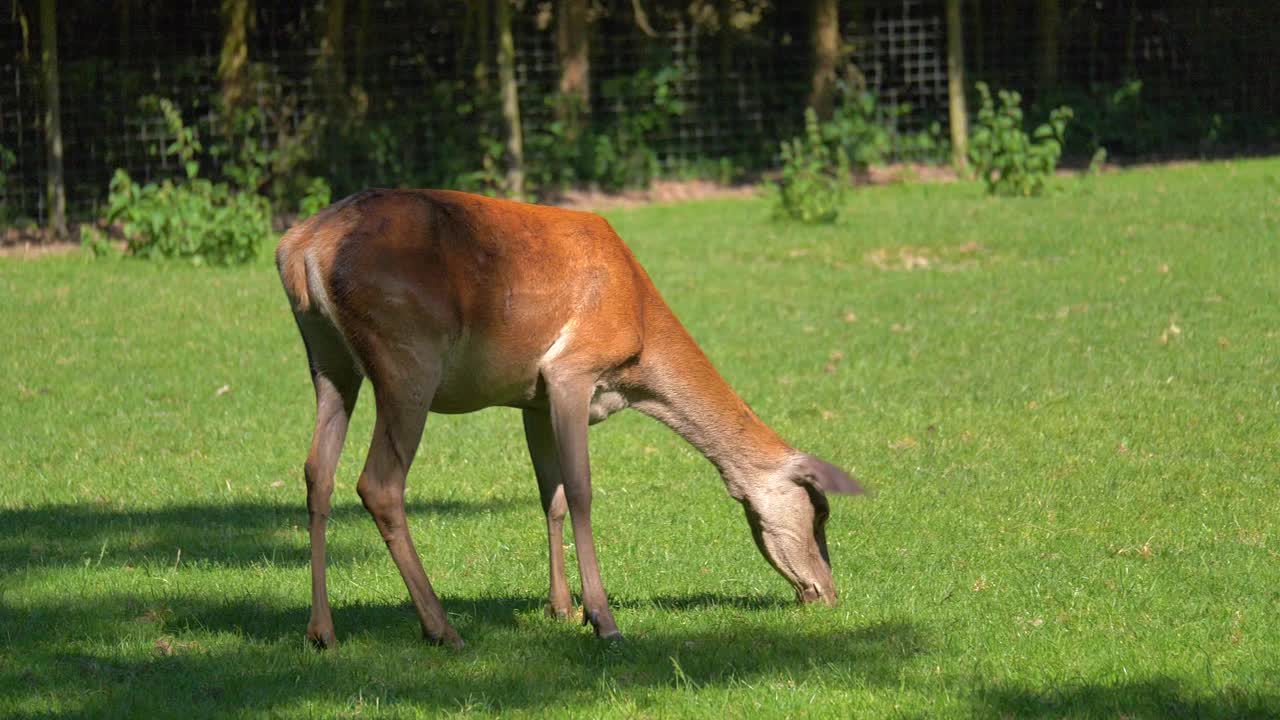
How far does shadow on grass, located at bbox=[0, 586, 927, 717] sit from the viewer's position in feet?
17.1

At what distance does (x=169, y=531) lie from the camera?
7746 mm

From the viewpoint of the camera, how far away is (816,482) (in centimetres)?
627

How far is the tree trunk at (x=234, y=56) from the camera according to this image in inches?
732

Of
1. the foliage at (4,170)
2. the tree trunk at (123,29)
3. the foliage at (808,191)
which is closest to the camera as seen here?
the foliage at (4,170)

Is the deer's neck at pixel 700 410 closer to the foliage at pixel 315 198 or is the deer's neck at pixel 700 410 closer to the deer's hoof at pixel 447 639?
the deer's hoof at pixel 447 639

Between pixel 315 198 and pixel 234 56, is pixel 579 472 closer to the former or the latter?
pixel 315 198

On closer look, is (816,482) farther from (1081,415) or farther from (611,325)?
(1081,415)

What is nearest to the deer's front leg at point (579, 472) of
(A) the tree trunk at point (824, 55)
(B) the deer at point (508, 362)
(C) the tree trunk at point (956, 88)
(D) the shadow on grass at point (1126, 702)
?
(B) the deer at point (508, 362)

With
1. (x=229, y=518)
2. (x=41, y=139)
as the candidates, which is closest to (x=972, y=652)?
(x=229, y=518)

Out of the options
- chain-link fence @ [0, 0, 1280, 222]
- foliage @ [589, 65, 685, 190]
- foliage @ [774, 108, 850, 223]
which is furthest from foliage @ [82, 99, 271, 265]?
foliage @ [589, 65, 685, 190]

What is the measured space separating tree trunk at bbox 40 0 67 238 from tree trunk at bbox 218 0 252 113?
197 cm

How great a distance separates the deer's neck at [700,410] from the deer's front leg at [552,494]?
1.29 feet

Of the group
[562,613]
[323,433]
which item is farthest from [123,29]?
[562,613]

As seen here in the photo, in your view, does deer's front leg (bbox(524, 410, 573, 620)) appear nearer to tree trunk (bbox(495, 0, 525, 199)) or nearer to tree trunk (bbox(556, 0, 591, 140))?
tree trunk (bbox(495, 0, 525, 199))
